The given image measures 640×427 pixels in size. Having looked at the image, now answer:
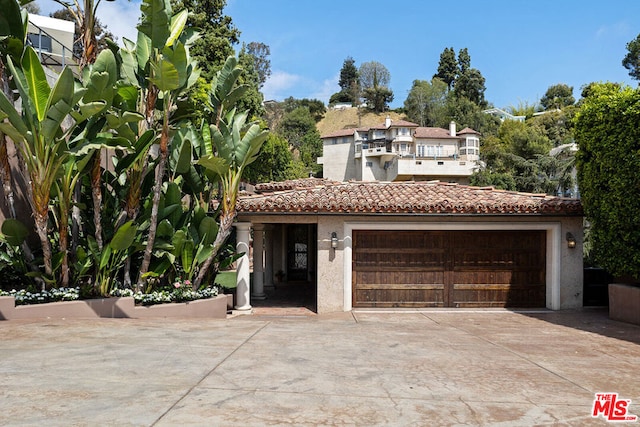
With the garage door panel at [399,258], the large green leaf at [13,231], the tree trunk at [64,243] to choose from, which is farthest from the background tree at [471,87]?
the large green leaf at [13,231]

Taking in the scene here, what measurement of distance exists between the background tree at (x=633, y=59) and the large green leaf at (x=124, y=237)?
72547 millimetres

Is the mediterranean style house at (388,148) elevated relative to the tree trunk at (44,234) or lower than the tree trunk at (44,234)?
elevated

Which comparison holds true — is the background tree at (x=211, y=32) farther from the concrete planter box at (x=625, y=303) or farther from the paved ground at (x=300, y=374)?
the concrete planter box at (x=625, y=303)

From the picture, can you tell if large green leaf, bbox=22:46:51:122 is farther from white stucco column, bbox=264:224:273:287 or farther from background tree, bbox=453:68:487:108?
background tree, bbox=453:68:487:108

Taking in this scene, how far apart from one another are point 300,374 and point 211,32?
33.0 metres

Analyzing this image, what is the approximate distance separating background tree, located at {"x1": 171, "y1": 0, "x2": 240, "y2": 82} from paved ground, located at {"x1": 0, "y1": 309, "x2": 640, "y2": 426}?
25.4m

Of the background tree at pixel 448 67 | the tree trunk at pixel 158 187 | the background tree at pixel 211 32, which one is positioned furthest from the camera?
the background tree at pixel 448 67

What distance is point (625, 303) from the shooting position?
12.2 m

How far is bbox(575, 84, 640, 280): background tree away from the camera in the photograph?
37.0ft

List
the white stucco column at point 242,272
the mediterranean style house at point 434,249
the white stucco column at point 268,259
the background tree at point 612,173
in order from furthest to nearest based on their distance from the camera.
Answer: the white stucco column at point 268,259 < the white stucco column at point 242,272 < the mediterranean style house at point 434,249 < the background tree at point 612,173

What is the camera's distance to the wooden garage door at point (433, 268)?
46.2 ft

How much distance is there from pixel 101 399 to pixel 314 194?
1003 cm

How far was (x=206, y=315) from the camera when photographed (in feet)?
39.6

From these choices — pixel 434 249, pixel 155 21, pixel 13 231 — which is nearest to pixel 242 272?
pixel 434 249
